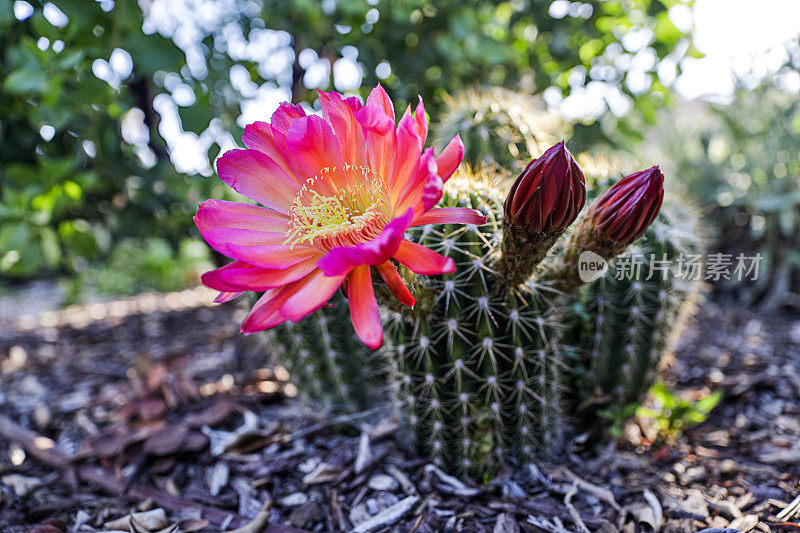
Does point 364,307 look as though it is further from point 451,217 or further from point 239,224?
point 239,224

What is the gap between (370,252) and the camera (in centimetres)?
90

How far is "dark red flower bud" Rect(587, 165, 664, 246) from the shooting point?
1142 millimetres

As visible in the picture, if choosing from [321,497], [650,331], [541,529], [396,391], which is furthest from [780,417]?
[321,497]

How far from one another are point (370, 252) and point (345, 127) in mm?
338

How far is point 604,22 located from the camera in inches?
109

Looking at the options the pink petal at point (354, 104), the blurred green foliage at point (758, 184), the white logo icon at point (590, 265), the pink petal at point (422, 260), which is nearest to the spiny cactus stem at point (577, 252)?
the white logo icon at point (590, 265)

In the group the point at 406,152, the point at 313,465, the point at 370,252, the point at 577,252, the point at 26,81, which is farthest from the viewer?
the point at 26,81

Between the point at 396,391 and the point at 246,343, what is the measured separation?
1.49 m

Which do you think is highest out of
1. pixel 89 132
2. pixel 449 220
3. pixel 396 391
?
pixel 89 132

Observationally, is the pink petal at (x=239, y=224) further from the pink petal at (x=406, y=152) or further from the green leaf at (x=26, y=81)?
the green leaf at (x=26, y=81)

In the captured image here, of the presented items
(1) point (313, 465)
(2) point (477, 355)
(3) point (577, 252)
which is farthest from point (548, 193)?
(1) point (313, 465)

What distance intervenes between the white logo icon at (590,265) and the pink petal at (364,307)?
60 centimetres

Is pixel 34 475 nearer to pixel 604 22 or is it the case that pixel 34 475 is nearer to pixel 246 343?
pixel 246 343

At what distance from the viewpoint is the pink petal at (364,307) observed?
37.2 inches
